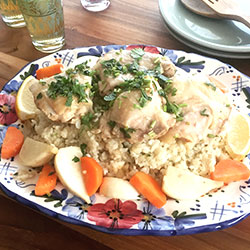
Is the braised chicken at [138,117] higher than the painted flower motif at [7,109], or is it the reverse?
→ the braised chicken at [138,117]

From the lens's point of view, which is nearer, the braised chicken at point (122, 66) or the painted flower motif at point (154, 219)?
the painted flower motif at point (154, 219)

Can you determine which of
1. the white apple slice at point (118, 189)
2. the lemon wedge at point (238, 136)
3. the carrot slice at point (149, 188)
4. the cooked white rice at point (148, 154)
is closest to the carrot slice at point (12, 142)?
the cooked white rice at point (148, 154)

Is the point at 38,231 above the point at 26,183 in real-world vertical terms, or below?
below

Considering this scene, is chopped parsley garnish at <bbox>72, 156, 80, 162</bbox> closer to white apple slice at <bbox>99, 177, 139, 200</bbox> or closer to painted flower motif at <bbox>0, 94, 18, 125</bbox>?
white apple slice at <bbox>99, 177, 139, 200</bbox>

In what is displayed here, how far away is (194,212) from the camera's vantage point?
1670mm

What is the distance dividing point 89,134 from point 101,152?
0.13 metres

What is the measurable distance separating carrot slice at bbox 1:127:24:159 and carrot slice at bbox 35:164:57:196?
212 millimetres

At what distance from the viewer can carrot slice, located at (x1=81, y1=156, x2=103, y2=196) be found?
5.80ft

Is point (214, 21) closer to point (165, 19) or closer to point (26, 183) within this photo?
point (165, 19)

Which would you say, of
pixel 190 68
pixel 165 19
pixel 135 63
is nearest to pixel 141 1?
pixel 165 19

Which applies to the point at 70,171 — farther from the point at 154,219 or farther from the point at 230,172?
the point at 230,172

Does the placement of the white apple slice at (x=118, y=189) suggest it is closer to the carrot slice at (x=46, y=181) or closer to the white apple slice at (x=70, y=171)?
the white apple slice at (x=70, y=171)

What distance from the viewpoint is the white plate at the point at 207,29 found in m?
2.67

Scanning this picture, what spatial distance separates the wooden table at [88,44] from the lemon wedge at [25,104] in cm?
52
